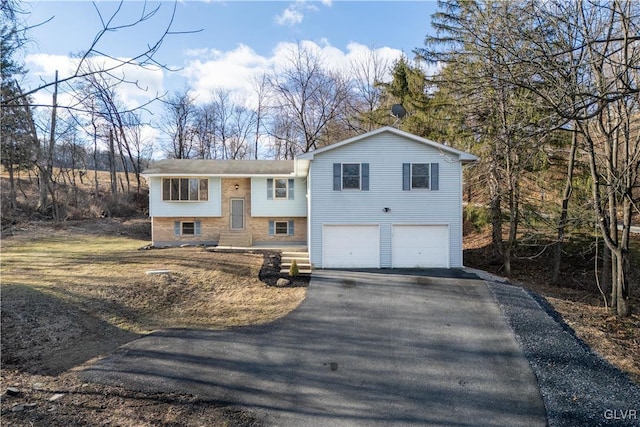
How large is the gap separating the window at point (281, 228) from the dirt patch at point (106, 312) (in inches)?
137

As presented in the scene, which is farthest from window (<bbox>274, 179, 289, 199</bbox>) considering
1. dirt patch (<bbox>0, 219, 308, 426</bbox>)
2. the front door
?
dirt patch (<bbox>0, 219, 308, 426</bbox>)

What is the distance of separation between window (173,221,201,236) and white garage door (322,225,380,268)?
8.22 metres

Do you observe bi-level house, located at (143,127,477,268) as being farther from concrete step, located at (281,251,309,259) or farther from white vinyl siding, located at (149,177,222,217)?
white vinyl siding, located at (149,177,222,217)

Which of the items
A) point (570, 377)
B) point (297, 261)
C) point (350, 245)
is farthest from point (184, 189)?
point (570, 377)

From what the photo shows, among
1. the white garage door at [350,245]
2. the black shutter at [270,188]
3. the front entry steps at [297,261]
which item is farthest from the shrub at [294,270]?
the black shutter at [270,188]

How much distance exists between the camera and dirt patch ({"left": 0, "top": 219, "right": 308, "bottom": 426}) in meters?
5.14

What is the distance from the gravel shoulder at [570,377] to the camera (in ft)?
18.2

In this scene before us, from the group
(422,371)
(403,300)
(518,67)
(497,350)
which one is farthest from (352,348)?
(518,67)

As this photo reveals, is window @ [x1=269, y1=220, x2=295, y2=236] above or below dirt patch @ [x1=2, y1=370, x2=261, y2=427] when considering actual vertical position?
above

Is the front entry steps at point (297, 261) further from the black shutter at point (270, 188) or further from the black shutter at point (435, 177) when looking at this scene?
the black shutter at point (435, 177)

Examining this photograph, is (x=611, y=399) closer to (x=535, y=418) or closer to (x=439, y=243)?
(x=535, y=418)

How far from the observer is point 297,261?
49.3 feet

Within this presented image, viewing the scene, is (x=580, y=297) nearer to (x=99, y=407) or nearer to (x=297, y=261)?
(x=297, y=261)

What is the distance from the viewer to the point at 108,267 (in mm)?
13531
